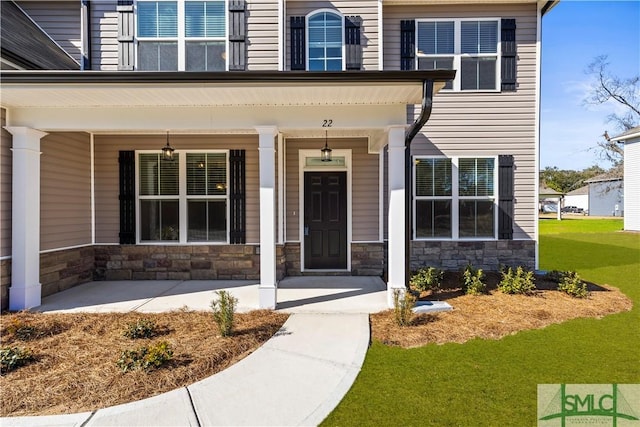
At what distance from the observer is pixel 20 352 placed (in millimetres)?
3338

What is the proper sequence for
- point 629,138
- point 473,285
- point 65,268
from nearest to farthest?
point 473,285 → point 65,268 → point 629,138

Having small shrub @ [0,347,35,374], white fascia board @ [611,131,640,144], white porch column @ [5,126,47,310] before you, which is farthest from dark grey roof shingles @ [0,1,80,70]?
white fascia board @ [611,131,640,144]

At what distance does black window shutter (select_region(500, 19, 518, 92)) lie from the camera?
6762 millimetres

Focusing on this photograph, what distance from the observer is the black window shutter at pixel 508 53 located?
6.76 m

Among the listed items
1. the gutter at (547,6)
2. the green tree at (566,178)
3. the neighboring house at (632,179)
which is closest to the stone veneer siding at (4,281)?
the gutter at (547,6)

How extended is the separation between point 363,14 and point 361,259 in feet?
15.7

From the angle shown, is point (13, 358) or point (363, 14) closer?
point (13, 358)

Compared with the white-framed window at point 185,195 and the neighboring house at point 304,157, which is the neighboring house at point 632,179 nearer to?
the neighboring house at point 304,157

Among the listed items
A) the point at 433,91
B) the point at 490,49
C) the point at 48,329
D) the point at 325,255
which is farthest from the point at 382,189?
the point at 48,329

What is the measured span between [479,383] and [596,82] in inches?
1052

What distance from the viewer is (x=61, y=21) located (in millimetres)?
6516

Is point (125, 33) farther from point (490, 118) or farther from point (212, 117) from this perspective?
point (490, 118)

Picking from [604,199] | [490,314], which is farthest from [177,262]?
[604,199]

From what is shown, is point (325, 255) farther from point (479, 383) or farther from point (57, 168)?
point (57, 168)
